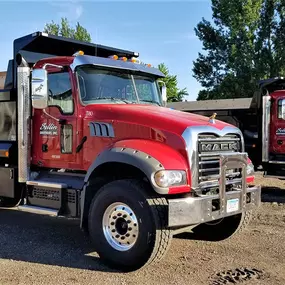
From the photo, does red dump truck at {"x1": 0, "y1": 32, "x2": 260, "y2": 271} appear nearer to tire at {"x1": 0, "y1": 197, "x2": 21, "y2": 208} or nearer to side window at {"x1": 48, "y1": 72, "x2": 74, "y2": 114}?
side window at {"x1": 48, "y1": 72, "x2": 74, "y2": 114}

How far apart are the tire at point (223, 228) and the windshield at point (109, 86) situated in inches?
80.0

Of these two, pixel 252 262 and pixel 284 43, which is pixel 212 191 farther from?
pixel 284 43

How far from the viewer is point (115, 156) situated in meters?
4.98

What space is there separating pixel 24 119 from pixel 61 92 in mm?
781

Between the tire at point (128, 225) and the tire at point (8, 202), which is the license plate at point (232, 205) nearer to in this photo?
the tire at point (128, 225)

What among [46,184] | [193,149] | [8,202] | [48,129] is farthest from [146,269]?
[8,202]

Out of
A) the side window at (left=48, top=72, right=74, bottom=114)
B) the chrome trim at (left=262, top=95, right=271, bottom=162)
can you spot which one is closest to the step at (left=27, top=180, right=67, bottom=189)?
the side window at (left=48, top=72, right=74, bottom=114)

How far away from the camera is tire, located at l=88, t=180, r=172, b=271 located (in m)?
4.69

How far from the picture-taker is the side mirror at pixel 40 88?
5.69 metres

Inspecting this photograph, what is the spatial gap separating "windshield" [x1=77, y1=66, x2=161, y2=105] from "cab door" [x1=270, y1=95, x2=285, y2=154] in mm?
5243

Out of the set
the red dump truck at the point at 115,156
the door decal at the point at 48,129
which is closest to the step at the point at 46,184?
the red dump truck at the point at 115,156

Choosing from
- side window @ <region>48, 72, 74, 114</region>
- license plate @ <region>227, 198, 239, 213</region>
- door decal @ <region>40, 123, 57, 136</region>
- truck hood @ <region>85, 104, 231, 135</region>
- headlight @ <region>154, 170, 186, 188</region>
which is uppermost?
side window @ <region>48, 72, 74, 114</region>

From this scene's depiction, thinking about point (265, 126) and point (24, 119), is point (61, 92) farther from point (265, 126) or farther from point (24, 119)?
point (265, 126)

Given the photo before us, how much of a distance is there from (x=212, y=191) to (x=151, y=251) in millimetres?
1072
